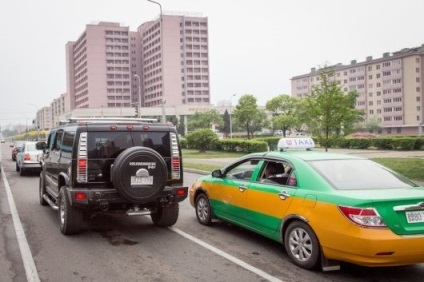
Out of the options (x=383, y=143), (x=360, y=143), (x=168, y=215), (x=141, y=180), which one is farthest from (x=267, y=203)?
(x=360, y=143)

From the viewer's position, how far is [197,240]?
282 inches

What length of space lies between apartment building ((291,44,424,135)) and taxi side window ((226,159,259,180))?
106295mm

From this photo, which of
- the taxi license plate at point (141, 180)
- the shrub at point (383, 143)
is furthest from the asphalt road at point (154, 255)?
the shrub at point (383, 143)

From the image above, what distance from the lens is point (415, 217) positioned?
4945 mm

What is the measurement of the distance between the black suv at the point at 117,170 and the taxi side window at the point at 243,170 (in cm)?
88

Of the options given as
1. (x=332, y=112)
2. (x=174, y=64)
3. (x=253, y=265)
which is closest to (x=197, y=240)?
(x=253, y=265)

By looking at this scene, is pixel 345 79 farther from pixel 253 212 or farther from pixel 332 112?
pixel 253 212

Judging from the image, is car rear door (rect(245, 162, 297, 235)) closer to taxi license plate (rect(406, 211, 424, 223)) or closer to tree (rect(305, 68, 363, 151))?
taxi license plate (rect(406, 211, 424, 223))

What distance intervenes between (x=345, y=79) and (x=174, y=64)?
55.1m

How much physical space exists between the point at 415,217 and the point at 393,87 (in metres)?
124

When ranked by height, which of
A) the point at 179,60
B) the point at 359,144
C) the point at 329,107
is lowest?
the point at 359,144

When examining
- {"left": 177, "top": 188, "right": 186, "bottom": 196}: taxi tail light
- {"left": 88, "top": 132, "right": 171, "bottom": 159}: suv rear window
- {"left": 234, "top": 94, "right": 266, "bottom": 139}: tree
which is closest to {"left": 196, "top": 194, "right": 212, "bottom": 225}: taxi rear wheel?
{"left": 177, "top": 188, "right": 186, "bottom": 196}: taxi tail light

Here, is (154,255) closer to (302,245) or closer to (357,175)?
(302,245)

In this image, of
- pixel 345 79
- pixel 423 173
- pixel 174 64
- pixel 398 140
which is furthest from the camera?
pixel 174 64
